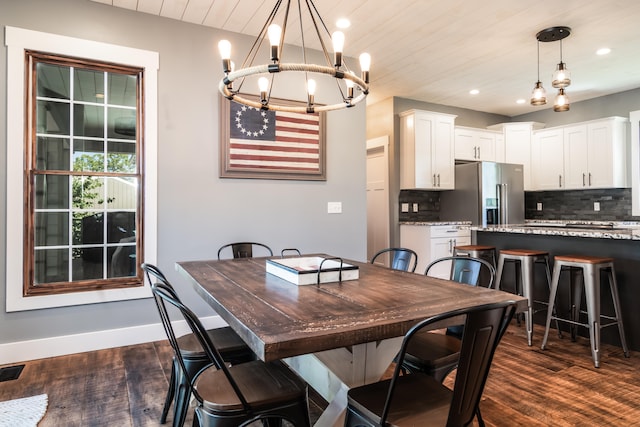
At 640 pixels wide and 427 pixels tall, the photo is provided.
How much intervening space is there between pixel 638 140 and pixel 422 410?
568 centimetres

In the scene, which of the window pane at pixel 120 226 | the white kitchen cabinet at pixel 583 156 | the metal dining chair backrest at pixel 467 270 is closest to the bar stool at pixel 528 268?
the metal dining chair backrest at pixel 467 270

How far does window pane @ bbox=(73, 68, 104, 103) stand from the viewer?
3.09 metres

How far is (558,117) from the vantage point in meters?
6.09

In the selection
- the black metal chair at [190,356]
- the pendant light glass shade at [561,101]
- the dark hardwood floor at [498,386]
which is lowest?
the dark hardwood floor at [498,386]

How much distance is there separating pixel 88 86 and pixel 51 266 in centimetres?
147

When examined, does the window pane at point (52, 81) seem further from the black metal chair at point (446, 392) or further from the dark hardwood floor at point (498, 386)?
Result: the black metal chair at point (446, 392)

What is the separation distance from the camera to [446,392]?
4.42 feet

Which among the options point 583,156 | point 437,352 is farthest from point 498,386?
point 583,156

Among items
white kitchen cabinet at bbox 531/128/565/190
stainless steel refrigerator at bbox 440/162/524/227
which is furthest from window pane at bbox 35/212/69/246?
white kitchen cabinet at bbox 531/128/565/190

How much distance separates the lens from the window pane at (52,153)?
2.96m

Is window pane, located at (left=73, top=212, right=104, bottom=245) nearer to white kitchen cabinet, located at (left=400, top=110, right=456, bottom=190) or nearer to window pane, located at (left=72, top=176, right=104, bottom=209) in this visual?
window pane, located at (left=72, top=176, right=104, bottom=209)

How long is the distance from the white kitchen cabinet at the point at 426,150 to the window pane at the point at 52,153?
13.4 feet

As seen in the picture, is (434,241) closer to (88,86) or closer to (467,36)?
(467,36)

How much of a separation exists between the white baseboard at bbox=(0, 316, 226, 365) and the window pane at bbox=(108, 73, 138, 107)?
6.24ft
